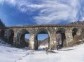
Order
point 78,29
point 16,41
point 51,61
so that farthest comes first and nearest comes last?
point 16,41 → point 78,29 → point 51,61

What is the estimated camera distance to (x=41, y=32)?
53.5m

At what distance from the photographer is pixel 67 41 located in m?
49.0

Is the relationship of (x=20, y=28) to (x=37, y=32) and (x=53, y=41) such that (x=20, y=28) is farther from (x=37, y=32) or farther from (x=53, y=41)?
(x=53, y=41)

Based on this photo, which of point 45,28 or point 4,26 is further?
point 4,26

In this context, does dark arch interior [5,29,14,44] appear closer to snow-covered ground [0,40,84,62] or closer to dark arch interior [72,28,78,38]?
dark arch interior [72,28,78,38]

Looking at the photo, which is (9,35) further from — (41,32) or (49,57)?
(49,57)

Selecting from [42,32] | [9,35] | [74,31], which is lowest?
[9,35]

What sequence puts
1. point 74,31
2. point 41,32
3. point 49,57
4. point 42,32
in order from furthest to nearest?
1. point 42,32
2. point 41,32
3. point 74,31
4. point 49,57

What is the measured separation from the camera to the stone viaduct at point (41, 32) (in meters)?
49.1

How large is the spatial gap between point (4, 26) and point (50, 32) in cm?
1166

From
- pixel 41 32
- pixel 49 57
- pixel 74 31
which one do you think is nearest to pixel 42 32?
pixel 41 32

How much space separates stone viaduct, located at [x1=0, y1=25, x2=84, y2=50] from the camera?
49.1m

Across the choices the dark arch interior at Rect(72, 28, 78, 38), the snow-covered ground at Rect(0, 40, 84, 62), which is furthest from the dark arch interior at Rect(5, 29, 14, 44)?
the snow-covered ground at Rect(0, 40, 84, 62)

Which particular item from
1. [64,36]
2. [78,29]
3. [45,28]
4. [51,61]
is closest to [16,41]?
[45,28]
